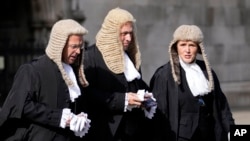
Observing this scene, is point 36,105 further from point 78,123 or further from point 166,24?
point 166,24

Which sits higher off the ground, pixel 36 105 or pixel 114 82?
pixel 114 82

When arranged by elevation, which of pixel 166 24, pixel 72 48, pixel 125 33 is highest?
pixel 166 24

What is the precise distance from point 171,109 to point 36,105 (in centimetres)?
150

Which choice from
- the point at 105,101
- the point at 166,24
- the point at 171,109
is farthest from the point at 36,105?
the point at 166,24

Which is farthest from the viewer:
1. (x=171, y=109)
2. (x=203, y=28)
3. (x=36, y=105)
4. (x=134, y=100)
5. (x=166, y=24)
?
(x=203, y=28)

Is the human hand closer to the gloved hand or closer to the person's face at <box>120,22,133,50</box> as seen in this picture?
the person's face at <box>120,22,133,50</box>

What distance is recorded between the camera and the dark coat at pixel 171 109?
633 centimetres

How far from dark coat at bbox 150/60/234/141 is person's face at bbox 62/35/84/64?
3.97ft

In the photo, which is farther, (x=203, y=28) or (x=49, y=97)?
(x=203, y=28)

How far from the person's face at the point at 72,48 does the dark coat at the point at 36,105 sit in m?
0.12

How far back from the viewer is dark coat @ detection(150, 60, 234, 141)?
6.33 metres

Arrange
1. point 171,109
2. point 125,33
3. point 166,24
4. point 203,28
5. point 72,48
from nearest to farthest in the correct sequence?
point 72,48 → point 125,33 → point 171,109 → point 166,24 → point 203,28

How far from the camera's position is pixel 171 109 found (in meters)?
6.32

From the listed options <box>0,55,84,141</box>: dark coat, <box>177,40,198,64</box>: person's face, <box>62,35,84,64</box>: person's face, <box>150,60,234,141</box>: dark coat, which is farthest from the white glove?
<box>177,40,198,64</box>: person's face
